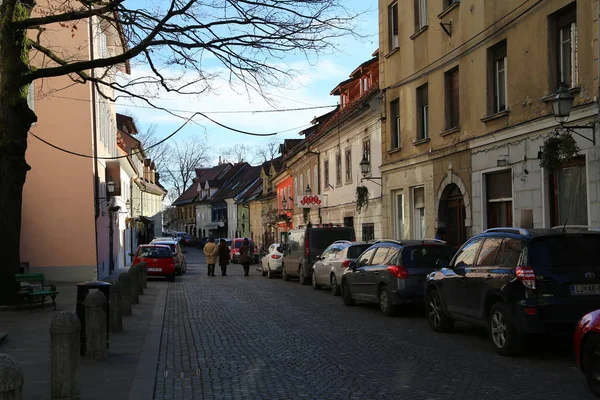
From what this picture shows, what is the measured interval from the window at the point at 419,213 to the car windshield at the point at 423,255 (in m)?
9.25

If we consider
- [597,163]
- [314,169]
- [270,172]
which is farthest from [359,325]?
[270,172]

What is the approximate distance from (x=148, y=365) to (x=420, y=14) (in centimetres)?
1756

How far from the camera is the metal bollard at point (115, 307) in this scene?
12.0 m

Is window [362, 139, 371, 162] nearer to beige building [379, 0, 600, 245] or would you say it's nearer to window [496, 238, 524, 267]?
beige building [379, 0, 600, 245]

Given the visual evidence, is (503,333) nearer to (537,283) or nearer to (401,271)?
(537,283)

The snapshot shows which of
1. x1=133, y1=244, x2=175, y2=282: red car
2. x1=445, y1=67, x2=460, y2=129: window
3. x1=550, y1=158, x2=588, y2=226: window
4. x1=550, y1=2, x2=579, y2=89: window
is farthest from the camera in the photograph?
x1=133, y1=244, x2=175, y2=282: red car

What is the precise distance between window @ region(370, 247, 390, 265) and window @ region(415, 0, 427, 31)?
9.79 metres

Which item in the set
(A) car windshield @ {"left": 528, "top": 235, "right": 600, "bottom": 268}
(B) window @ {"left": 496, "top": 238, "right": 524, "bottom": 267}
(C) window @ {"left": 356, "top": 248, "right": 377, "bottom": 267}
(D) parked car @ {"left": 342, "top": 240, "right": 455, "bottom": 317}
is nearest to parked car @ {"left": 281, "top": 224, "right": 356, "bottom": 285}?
(C) window @ {"left": 356, "top": 248, "right": 377, "bottom": 267}

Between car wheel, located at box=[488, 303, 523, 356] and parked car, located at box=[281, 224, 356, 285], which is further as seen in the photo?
parked car, located at box=[281, 224, 356, 285]

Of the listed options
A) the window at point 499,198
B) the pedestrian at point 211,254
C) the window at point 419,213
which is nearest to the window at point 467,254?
the window at point 499,198

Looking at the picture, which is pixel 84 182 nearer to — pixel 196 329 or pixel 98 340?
pixel 196 329

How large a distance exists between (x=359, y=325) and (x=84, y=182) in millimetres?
15895

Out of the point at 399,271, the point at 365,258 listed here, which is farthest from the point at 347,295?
the point at 399,271

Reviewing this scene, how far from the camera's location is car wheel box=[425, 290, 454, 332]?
1215 cm
